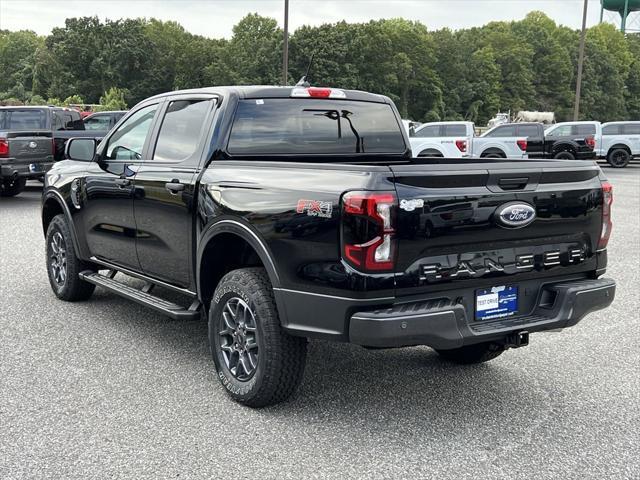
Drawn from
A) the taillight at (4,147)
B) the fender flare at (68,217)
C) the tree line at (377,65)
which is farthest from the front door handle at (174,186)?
the tree line at (377,65)

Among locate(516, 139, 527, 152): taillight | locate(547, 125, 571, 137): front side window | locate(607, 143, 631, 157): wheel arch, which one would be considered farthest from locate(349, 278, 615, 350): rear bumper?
locate(607, 143, 631, 157): wheel arch

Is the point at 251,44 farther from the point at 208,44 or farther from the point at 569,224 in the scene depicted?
the point at 569,224

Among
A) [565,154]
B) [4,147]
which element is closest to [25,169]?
[4,147]

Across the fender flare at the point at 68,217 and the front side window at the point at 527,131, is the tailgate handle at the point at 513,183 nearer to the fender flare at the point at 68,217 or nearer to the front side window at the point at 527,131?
the fender flare at the point at 68,217

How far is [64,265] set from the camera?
255 inches

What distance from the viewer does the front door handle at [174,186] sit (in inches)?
182

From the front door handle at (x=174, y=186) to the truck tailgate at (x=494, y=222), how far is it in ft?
5.68

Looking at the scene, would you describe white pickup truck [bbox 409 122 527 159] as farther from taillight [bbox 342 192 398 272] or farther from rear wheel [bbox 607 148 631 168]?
taillight [bbox 342 192 398 272]

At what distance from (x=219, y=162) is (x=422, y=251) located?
1554 mm

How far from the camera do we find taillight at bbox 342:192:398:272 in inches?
132

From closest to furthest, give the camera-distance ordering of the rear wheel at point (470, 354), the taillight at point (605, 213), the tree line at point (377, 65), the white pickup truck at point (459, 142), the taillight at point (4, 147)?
the taillight at point (605, 213), the rear wheel at point (470, 354), the taillight at point (4, 147), the white pickup truck at point (459, 142), the tree line at point (377, 65)

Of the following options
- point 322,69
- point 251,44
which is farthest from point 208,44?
point 322,69

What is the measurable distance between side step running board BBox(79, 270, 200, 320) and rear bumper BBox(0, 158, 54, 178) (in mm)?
8632

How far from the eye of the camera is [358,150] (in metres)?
5.14
